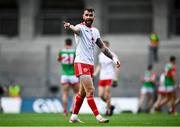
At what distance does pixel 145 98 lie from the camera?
34.6 meters

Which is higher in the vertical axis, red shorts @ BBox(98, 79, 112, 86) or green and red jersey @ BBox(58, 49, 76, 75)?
green and red jersey @ BBox(58, 49, 76, 75)

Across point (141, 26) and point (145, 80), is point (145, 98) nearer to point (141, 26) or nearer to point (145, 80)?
point (145, 80)

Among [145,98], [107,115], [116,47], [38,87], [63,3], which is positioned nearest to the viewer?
[107,115]

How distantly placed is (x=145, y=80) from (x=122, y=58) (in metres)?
4.61

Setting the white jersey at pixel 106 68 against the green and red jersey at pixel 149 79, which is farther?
the green and red jersey at pixel 149 79

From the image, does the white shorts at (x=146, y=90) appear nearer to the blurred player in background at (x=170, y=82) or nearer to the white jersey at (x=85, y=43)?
the blurred player in background at (x=170, y=82)

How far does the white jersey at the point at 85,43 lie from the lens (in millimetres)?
17797

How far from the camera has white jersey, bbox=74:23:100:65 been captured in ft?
58.4

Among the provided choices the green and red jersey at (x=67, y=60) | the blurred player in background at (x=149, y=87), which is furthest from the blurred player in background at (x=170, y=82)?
the green and red jersey at (x=67, y=60)

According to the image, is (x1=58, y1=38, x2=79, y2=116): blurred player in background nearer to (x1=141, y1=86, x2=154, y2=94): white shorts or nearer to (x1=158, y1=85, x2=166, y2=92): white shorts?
(x1=158, y1=85, x2=166, y2=92): white shorts

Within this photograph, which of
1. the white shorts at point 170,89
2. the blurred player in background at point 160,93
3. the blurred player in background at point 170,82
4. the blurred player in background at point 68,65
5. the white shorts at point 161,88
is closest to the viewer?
the blurred player in background at point 68,65

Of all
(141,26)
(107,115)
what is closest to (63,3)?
(141,26)

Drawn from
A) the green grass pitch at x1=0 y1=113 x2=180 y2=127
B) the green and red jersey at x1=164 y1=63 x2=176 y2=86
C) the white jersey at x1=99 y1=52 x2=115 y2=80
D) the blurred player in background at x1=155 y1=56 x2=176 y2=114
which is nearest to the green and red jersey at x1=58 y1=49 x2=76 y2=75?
the white jersey at x1=99 y1=52 x2=115 y2=80

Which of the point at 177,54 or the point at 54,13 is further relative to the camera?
the point at 54,13
